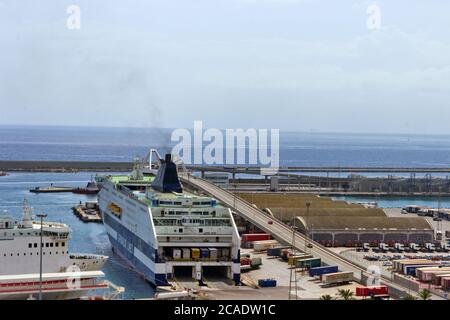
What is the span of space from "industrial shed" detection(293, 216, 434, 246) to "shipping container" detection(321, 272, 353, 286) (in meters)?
6.43

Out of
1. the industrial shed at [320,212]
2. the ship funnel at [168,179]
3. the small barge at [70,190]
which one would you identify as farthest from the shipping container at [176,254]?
the small barge at [70,190]

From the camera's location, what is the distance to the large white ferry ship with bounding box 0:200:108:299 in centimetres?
1302

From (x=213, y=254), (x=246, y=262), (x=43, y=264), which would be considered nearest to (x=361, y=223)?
(x=246, y=262)

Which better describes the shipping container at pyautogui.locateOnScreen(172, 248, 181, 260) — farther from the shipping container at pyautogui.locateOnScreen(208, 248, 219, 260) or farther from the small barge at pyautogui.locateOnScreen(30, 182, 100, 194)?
the small barge at pyautogui.locateOnScreen(30, 182, 100, 194)

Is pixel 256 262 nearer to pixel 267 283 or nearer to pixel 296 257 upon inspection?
pixel 296 257

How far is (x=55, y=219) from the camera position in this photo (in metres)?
28.4

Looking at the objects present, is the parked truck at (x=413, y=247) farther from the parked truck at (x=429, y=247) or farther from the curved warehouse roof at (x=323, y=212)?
the curved warehouse roof at (x=323, y=212)

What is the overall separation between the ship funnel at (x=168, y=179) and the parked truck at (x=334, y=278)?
15.8ft

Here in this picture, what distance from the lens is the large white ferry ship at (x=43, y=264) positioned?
1302 cm

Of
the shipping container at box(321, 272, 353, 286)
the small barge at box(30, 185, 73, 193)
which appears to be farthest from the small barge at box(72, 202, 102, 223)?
the shipping container at box(321, 272, 353, 286)

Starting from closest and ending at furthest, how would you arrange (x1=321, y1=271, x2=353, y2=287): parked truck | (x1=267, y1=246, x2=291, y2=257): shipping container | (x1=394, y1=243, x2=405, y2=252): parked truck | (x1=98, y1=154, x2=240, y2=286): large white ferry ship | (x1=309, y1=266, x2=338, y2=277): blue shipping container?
1. (x1=98, y1=154, x2=240, y2=286): large white ferry ship
2. (x1=321, y1=271, x2=353, y2=287): parked truck
3. (x1=309, y1=266, x2=338, y2=277): blue shipping container
4. (x1=267, y1=246, x2=291, y2=257): shipping container
5. (x1=394, y1=243, x2=405, y2=252): parked truck

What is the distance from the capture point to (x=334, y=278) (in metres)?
17.2

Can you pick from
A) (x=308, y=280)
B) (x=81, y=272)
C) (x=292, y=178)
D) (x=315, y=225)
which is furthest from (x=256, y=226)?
(x=292, y=178)
